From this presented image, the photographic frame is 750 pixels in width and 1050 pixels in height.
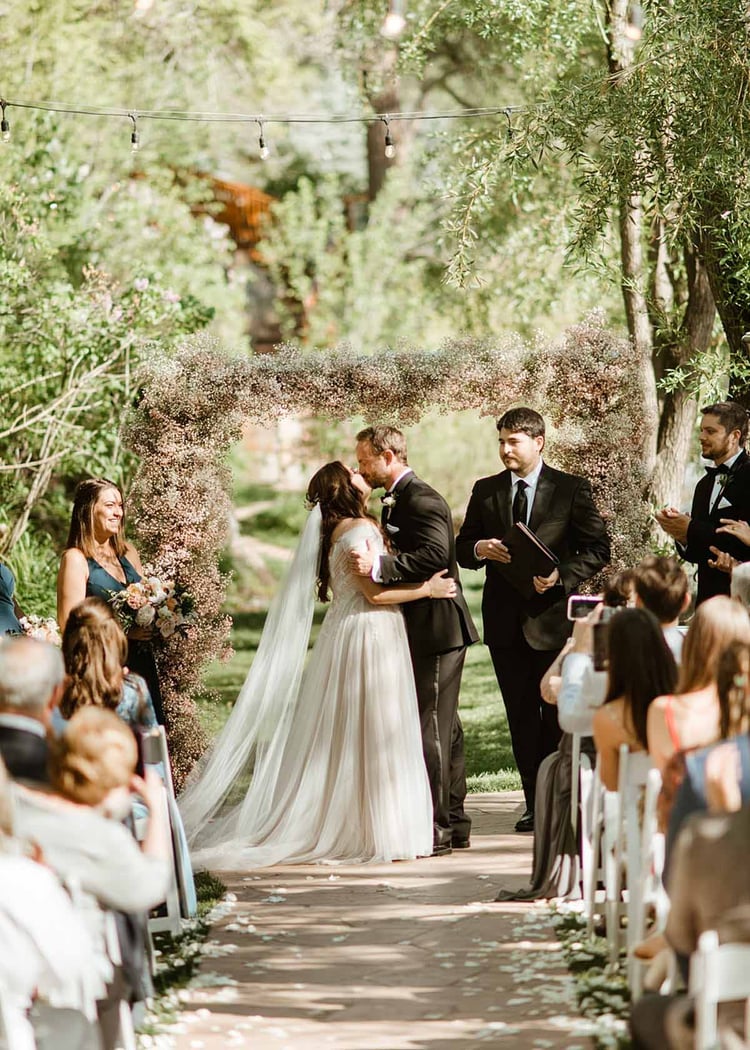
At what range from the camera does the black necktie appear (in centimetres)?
733

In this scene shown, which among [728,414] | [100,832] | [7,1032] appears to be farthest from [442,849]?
[7,1032]

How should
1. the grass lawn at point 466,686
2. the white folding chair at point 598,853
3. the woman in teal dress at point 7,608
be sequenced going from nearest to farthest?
the white folding chair at point 598,853 < the woman in teal dress at point 7,608 < the grass lawn at point 466,686

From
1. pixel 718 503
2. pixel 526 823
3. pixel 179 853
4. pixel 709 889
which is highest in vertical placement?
pixel 718 503

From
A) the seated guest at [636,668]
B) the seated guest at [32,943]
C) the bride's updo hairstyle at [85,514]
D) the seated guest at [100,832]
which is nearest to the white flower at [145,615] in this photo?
the bride's updo hairstyle at [85,514]

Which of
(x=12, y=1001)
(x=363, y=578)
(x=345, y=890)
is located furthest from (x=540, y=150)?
(x=12, y=1001)

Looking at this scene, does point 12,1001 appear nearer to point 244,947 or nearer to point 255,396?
point 244,947

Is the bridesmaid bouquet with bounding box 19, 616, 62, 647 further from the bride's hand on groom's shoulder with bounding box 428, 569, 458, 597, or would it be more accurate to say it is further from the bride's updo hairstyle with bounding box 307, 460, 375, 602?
the bride's hand on groom's shoulder with bounding box 428, 569, 458, 597

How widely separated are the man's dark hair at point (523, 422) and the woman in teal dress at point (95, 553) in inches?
76.5

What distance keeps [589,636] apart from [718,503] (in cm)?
166

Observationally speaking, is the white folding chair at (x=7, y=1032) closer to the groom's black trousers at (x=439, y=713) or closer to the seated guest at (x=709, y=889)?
the seated guest at (x=709, y=889)

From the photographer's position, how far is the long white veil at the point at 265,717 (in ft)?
23.5

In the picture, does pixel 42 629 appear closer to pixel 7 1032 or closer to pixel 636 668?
pixel 636 668

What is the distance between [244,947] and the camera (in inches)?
216

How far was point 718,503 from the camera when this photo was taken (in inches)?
265
